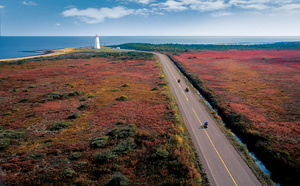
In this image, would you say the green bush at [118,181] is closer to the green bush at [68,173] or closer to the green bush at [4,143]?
the green bush at [68,173]

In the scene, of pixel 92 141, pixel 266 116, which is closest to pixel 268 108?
pixel 266 116

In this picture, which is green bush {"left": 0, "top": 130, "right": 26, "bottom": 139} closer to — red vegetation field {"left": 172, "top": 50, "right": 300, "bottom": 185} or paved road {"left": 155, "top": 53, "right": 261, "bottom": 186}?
paved road {"left": 155, "top": 53, "right": 261, "bottom": 186}

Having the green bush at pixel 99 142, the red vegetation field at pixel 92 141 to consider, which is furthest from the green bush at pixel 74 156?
the green bush at pixel 99 142

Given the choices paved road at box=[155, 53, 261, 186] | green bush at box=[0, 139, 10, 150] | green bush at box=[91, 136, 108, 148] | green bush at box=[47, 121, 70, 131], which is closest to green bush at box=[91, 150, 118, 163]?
green bush at box=[91, 136, 108, 148]

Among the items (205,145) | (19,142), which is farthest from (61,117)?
(205,145)

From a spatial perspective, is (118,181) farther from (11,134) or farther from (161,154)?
(11,134)

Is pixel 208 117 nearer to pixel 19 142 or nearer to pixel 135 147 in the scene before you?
pixel 135 147
